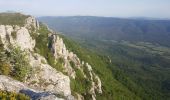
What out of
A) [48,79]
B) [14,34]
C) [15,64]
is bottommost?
[48,79]

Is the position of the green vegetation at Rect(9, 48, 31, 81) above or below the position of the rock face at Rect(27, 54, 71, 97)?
above

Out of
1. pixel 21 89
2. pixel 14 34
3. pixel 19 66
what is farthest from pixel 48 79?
pixel 14 34

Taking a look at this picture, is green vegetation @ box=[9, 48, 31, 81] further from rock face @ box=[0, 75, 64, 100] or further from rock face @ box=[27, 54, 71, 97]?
rock face @ box=[0, 75, 64, 100]

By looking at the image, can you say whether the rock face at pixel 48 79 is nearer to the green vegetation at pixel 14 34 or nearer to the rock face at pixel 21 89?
the rock face at pixel 21 89

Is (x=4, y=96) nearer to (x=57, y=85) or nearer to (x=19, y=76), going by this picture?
(x=19, y=76)

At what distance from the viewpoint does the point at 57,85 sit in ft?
374

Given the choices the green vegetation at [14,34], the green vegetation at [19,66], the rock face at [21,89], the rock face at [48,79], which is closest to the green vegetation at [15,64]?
the green vegetation at [19,66]

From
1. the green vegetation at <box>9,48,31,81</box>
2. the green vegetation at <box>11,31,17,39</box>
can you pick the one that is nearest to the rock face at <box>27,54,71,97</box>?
the green vegetation at <box>9,48,31,81</box>

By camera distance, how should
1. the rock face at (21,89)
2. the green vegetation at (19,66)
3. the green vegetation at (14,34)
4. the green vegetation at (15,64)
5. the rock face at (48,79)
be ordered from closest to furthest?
the rock face at (21,89) < the green vegetation at (15,64) < the green vegetation at (19,66) < the rock face at (48,79) < the green vegetation at (14,34)

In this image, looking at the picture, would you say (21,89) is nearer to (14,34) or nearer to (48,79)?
(48,79)

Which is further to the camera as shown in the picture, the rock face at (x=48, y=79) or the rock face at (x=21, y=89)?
the rock face at (x=48, y=79)

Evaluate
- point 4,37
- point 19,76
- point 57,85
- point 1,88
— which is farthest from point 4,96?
point 4,37

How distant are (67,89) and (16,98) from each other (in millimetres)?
69606

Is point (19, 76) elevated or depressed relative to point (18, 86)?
depressed
